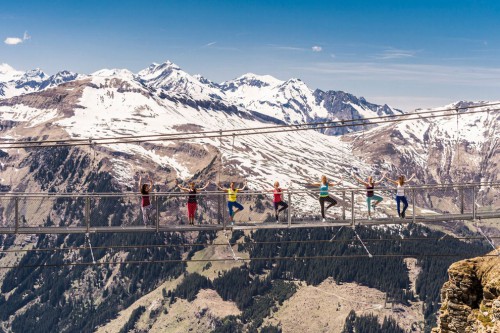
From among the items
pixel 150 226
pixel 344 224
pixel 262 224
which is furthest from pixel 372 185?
pixel 150 226

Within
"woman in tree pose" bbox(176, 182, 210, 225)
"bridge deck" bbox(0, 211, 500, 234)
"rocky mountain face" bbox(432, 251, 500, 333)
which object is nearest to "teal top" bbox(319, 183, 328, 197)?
"bridge deck" bbox(0, 211, 500, 234)

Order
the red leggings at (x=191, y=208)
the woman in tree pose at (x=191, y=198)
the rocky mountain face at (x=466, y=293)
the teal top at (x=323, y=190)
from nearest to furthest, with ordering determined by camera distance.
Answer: the rocky mountain face at (x=466, y=293), the woman in tree pose at (x=191, y=198), the teal top at (x=323, y=190), the red leggings at (x=191, y=208)

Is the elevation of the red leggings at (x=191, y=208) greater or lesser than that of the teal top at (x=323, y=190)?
lesser

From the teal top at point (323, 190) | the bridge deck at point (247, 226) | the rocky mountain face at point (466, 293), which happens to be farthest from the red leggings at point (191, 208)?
the rocky mountain face at point (466, 293)

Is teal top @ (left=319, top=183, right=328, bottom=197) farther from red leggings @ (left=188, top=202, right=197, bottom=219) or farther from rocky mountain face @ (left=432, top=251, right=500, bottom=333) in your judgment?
rocky mountain face @ (left=432, top=251, right=500, bottom=333)

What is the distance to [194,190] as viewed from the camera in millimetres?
40625

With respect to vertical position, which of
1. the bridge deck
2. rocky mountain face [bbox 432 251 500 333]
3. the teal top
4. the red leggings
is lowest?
rocky mountain face [bbox 432 251 500 333]

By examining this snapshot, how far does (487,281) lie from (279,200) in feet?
45.7

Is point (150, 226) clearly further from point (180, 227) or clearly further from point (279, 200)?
point (279, 200)

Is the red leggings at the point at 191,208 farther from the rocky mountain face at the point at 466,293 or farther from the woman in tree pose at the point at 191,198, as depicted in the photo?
the rocky mountain face at the point at 466,293

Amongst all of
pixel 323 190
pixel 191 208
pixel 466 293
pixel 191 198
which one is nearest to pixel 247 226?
pixel 191 198

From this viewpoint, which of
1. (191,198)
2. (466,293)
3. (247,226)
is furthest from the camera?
(191,198)

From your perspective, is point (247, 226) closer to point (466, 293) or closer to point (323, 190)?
point (323, 190)

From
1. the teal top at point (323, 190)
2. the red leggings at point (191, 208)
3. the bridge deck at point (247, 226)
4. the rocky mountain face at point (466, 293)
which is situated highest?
the teal top at point (323, 190)
